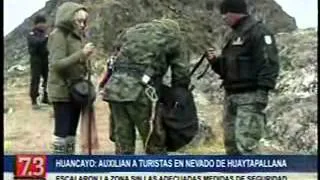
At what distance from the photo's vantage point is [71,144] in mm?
7148

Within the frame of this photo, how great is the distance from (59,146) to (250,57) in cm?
172

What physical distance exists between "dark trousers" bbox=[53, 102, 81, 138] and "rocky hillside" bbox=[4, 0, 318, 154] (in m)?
0.38

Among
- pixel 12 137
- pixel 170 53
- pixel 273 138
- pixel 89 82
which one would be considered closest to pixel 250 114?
pixel 273 138

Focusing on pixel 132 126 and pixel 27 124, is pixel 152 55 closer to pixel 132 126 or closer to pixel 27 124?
A: pixel 132 126

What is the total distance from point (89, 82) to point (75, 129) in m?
0.41

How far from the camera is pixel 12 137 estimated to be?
23.4 feet

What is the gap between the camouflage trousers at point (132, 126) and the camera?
7.06 meters

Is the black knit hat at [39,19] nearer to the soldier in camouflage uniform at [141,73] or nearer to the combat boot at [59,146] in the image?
the soldier in camouflage uniform at [141,73]

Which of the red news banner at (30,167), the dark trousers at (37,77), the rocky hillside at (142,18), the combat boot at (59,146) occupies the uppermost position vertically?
the rocky hillside at (142,18)

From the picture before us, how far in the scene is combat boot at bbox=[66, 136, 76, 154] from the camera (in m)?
7.12

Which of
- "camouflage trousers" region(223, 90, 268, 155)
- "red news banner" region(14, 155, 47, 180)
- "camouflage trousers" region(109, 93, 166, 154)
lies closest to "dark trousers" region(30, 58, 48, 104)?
"red news banner" region(14, 155, 47, 180)

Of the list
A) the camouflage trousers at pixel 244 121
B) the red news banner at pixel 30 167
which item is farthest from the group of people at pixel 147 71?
the red news banner at pixel 30 167

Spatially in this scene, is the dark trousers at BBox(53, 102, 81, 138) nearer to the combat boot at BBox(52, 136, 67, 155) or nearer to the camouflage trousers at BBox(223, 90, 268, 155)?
the combat boot at BBox(52, 136, 67, 155)

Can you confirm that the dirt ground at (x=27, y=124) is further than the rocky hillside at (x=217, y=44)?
Yes
